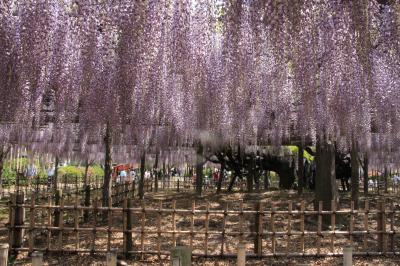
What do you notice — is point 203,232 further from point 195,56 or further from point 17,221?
point 17,221

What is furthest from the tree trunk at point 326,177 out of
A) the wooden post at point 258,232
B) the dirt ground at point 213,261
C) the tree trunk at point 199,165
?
the tree trunk at point 199,165

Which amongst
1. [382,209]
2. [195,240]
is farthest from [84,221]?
[382,209]

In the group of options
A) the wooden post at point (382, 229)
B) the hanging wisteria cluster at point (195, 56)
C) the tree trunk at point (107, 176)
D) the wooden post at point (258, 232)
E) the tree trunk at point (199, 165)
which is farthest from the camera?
the tree trunk at point (199, 165)

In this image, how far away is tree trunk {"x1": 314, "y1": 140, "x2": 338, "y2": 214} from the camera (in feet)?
24.9

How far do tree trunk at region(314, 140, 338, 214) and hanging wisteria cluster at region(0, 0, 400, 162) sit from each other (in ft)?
2.18

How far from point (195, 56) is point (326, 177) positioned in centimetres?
358

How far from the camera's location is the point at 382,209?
5.85m

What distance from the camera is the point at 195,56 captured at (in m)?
5.48

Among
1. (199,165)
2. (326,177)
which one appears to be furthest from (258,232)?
(199,165)

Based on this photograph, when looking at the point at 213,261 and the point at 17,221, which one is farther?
Answer: the point at 17,221

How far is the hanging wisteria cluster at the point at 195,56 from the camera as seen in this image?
12.9 ft

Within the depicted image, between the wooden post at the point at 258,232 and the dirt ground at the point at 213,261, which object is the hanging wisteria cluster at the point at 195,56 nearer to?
the wooden post at the point at 258,232

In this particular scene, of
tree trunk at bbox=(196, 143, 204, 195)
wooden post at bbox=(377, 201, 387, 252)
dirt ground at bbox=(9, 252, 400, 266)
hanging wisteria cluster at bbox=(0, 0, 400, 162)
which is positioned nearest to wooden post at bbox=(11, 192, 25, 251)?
dirt ground at bbox=(9, 252, 400, 266)

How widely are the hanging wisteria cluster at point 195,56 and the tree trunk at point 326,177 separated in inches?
26.2
